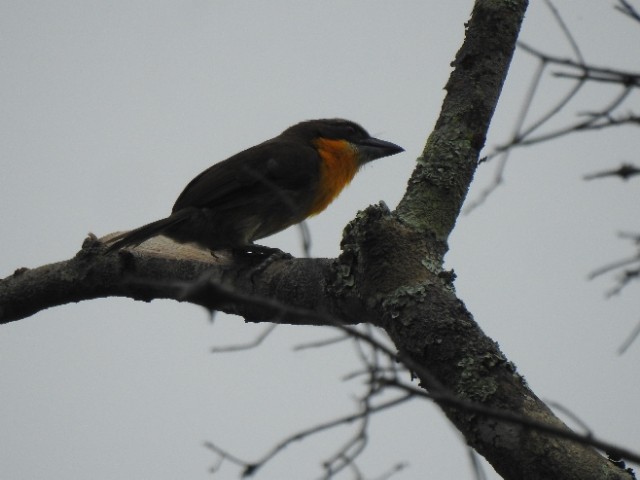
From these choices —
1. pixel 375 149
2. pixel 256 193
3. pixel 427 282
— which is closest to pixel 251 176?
pixel 256 193

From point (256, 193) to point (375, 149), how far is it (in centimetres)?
132

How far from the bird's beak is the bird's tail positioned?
5.39ft

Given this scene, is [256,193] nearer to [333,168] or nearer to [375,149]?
[333,168]

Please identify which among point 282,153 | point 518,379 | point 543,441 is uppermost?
point 282,153

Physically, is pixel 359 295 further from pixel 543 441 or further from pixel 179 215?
pixel 179 215

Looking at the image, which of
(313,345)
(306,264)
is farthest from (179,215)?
(313,345)

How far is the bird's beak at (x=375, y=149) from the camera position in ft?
20.5

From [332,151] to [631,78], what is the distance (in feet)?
14.9

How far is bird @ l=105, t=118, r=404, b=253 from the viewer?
518cm

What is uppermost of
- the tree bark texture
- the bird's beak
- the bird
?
the bird's beak

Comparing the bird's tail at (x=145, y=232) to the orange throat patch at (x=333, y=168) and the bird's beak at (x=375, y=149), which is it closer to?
the orange throat patch at (x=333, y=168)

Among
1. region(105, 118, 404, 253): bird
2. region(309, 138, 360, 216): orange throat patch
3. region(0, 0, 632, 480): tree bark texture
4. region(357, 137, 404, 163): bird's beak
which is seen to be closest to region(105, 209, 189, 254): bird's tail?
region(105, 118, 404, 253): bird

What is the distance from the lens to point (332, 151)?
6113 millimetres

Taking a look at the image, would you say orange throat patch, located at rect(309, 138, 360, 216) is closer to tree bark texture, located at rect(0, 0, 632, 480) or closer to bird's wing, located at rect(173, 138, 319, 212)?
bird's wing, located at rect(173, 138, 319, 212)
